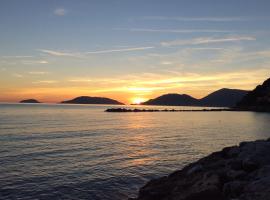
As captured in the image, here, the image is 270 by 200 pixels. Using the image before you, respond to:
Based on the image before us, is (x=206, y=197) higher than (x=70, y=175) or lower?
higher

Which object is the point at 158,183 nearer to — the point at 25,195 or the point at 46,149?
the point at 25,195

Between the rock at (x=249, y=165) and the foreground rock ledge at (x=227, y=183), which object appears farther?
the rock at (x=249, y=165)

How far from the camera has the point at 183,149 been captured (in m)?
41.6

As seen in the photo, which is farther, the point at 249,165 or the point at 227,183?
the point at 249,165

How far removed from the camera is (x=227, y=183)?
578 inches

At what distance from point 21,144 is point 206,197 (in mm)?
34141

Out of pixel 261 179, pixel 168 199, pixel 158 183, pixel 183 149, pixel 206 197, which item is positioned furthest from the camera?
pixel 183 149

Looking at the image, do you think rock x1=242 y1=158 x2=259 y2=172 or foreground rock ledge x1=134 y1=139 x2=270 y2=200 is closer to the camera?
foreground rock ledge x1=134 y1=139 x2=270 y2=200

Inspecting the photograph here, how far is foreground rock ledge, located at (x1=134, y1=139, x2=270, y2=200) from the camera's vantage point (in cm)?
1323

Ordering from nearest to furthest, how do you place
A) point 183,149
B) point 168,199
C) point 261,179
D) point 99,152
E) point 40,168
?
point 261,179
point 168,199
point 40,168
point 99,152
point 183,149

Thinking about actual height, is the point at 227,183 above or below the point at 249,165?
below

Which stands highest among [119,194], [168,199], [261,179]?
[261,179]

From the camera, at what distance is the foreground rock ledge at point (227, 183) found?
1323 cm

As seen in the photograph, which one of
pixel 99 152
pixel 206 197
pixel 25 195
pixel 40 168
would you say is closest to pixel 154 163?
pixel 99 152
